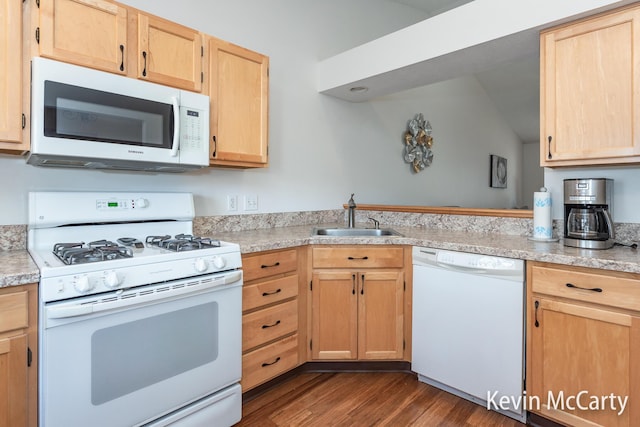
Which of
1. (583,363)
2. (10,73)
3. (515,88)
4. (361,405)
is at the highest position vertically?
(515,88)

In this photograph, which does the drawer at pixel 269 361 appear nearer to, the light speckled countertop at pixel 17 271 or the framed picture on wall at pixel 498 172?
the light speckled countertop at pixel 17 271

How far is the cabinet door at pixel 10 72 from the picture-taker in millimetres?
1329

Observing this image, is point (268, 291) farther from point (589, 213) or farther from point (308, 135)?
point (589, 213)

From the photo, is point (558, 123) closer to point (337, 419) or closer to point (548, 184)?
point (548, 184)

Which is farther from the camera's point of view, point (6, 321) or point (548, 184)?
point (548, 184)

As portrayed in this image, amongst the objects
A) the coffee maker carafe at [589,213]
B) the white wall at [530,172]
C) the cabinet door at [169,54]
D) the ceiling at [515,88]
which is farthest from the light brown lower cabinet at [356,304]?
the white wall at [530,172]

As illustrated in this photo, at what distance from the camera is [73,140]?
1446 mm

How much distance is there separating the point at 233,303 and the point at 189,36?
1.41 m

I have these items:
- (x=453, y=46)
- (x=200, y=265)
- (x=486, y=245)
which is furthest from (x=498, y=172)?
(x=200, y=265)

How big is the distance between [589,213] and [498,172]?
15.3 ft

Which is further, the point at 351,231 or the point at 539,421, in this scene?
the point at 351,231

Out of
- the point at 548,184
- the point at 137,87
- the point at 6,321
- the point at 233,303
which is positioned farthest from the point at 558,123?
the point at 6,321

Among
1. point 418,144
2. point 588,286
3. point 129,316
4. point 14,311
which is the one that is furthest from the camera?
point 418,144

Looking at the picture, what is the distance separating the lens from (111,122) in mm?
1564
